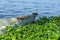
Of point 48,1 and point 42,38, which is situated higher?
point 42,38

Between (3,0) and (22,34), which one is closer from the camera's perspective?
(22,34)

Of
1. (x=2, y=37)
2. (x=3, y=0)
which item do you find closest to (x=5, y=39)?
(x=2, y=37)

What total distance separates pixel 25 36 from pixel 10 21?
213 centimetres

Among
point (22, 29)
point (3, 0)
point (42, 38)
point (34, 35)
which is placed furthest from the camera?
point (3, 0)

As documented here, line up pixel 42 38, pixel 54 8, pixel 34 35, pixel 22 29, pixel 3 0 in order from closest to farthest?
pixel 42 38
pixel 34 35
pixel 22 29
pixel 54 8
pixel 3 0

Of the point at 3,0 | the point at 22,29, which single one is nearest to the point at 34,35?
the point at 22,29

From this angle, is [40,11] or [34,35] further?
[40,11]

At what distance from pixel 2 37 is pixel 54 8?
27.8 feet

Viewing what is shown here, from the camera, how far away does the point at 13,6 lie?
37.7 ft

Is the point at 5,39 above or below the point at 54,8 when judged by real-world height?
above

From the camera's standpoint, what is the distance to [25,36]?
3246mm

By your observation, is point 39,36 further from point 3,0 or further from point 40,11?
point 3,0

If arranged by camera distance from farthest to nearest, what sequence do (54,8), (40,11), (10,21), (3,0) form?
(3,0) → (54,8) → (40,11) → (10,21)

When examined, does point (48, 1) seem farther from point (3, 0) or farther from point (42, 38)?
point (42, 38)
